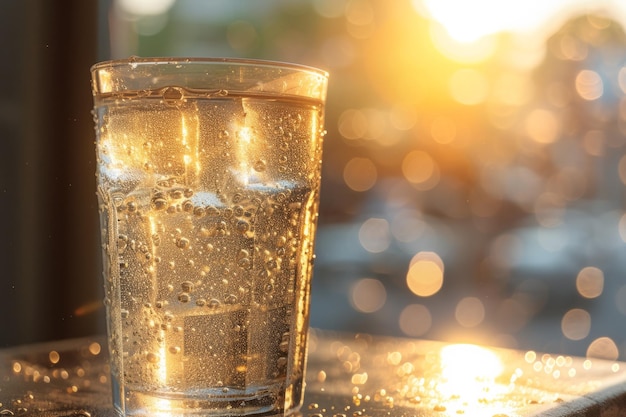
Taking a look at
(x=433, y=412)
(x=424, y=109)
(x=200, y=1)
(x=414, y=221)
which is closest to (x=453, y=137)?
(x=424, y=109)

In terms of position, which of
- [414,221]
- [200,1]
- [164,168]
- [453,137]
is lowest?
[414,221]

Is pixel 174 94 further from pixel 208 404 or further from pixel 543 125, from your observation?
pixel 543 125

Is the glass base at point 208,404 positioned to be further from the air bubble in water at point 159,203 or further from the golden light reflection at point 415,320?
the golden light reflection at point 415,320

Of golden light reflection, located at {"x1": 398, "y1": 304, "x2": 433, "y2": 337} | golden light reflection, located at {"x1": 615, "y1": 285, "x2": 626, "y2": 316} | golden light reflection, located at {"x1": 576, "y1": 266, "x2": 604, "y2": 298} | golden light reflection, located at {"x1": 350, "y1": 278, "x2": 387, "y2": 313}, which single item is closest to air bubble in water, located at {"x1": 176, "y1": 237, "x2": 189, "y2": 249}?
golden light reflection, located at {"x1": 398, "y1": 304, "x2": 433, "y2": 337}

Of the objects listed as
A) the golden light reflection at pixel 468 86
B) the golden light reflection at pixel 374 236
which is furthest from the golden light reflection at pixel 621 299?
the golden light reflection at pixel 468 86

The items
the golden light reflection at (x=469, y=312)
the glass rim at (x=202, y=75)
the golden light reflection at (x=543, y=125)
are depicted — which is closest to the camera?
the glass rim at (x=202, y=75)

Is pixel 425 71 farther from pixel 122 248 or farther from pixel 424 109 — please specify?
pixel 122 248

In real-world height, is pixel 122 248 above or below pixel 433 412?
above
